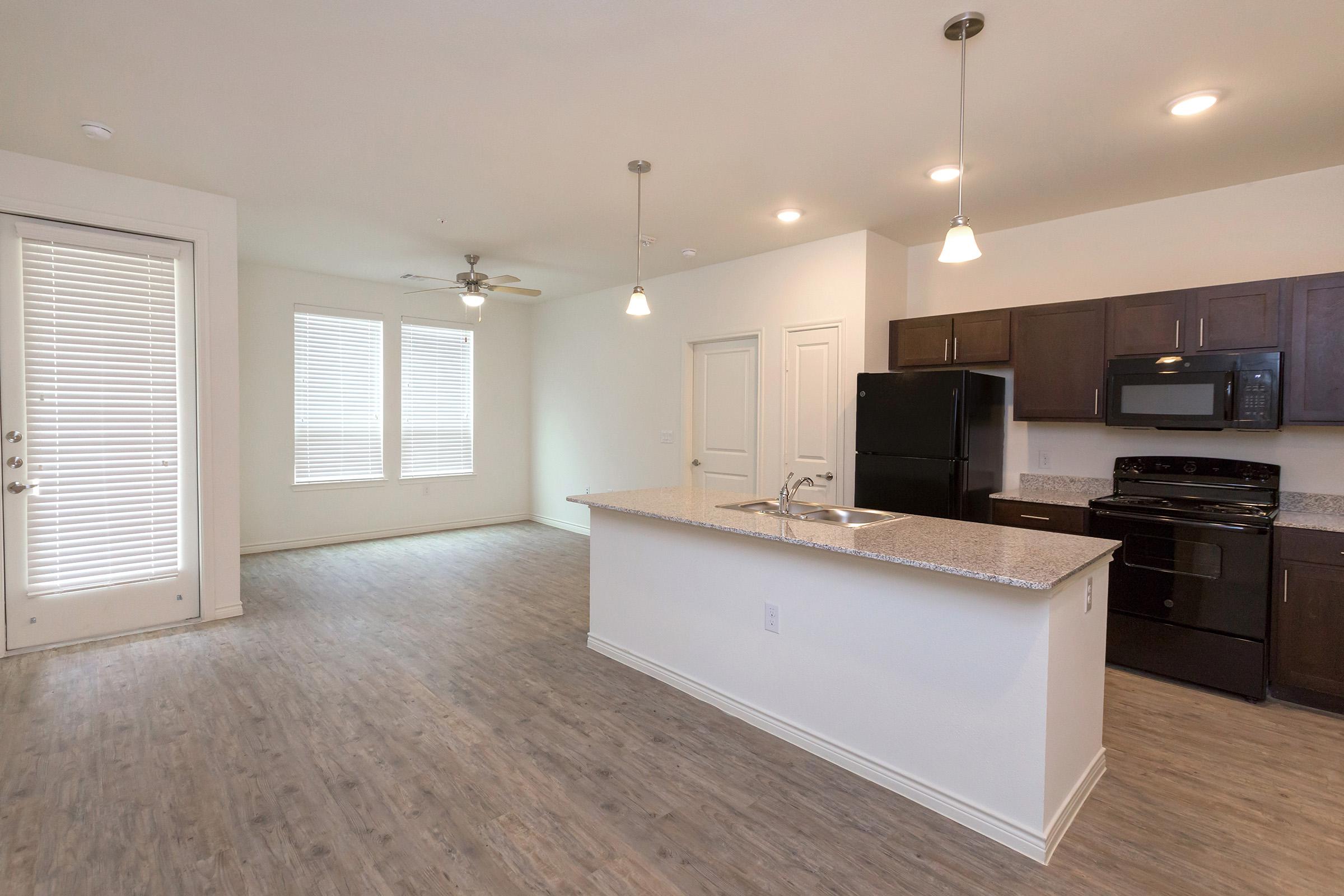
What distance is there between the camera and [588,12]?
217cm

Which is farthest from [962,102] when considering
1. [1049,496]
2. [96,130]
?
[96,130]

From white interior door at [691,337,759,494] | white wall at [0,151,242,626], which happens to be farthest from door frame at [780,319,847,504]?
white wall at [0,151,242,626]

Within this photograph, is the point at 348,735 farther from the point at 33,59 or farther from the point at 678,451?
the point at 678,451

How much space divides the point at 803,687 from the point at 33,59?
400cm

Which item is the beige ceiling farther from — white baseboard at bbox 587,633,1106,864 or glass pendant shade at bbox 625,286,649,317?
white baseboard at bbox 587,633,1106,864

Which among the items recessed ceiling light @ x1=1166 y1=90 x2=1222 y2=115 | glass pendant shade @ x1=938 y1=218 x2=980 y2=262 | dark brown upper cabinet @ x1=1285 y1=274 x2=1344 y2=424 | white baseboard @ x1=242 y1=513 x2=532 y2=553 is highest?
recessed ceiling light @ x1=1166 y1=90 x2=1222 y2=115

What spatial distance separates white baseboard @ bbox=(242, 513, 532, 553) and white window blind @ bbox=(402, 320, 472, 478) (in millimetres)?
601

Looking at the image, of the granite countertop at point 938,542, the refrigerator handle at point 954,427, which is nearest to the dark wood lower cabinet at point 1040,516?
the refrigerator handle at point 954,427

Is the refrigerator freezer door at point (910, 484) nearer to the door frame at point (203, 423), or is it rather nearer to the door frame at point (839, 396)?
the door frame at point (839, 396)

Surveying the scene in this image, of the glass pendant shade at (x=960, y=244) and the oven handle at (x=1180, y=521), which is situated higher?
the glass pendant shade at (x=960, y=244)

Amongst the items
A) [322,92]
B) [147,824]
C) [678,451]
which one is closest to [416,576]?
[678,451]

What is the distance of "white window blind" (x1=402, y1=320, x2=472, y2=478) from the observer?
22.8 ft

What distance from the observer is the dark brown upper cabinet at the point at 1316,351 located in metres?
3.00

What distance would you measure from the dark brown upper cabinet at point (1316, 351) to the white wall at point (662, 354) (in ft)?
7.17
